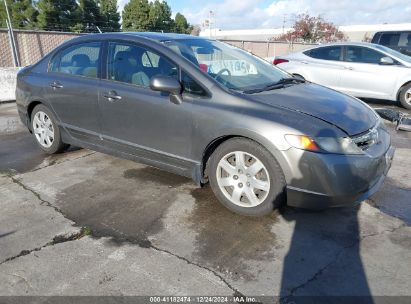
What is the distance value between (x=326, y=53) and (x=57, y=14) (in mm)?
29307

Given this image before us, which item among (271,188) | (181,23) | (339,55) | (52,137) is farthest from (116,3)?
(271,188)

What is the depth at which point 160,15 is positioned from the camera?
38.0m

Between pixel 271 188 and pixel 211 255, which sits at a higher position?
pixel 271 188

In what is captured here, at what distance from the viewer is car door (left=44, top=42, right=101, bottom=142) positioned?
4.29 metres

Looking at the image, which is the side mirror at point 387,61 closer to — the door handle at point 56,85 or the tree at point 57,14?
the door handle at point 56,85

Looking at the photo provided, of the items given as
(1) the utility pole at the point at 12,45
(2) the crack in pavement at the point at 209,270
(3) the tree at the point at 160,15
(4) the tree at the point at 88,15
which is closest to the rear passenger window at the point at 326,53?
(2) the crack in pavement at the point at 209,270

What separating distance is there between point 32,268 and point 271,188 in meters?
1.98

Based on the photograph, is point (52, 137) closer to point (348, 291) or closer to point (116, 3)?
point (348, 291)

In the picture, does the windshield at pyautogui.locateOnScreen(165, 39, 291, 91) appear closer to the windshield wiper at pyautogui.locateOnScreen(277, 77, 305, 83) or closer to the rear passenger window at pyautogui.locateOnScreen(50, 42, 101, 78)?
the windshield wiper at pyautogui.locateOnScreen(277, 77, 305, 83)

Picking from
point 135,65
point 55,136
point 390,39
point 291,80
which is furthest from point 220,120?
point 390,39

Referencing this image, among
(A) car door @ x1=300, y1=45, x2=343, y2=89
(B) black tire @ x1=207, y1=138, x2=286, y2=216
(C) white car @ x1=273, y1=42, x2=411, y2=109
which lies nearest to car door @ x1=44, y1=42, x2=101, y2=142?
(B) black tire @ x1=207, y1=138, x2=286, y2=216

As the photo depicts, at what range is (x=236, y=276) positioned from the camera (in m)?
2.62

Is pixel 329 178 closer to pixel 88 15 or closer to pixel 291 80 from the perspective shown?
pixel 291 80

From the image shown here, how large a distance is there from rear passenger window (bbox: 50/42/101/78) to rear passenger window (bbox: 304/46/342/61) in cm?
631
